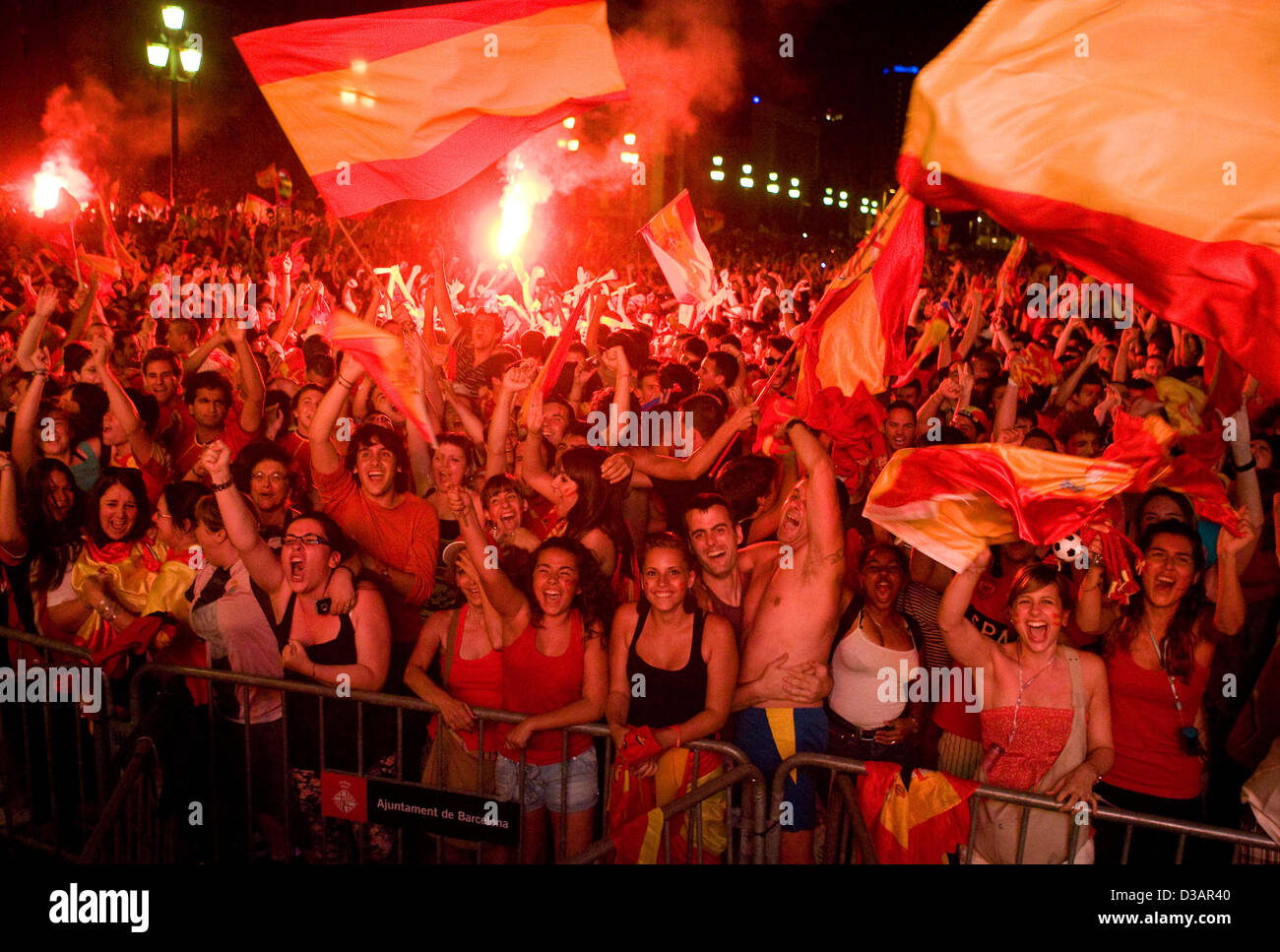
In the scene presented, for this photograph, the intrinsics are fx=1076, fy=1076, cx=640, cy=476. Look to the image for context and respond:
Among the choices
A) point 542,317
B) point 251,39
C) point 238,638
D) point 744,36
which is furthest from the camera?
point 744,36

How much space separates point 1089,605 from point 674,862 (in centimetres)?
193

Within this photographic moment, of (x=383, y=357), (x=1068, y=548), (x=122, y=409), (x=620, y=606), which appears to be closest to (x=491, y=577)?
(x=620, y=606)

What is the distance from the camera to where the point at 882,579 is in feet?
13.8

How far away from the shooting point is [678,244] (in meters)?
8.32

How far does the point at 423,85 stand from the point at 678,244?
11.2ft

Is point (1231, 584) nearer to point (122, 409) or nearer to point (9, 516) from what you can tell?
point (9, 516)

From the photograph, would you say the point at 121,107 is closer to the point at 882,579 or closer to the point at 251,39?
the point at 251,39

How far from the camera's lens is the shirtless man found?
4098 mm

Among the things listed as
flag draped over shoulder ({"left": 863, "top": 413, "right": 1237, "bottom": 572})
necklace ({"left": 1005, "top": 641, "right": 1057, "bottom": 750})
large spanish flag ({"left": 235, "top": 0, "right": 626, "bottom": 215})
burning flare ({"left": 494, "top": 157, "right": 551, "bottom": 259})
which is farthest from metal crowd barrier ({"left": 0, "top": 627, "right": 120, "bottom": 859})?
burning flare ({"left": 494, "top": 157, "right": 551, "bottom": 259})

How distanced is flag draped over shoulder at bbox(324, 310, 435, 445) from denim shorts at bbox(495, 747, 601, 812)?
6.30 feet

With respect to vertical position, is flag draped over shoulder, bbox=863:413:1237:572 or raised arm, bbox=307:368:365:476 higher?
raised arm, bbox=307:368:365:476

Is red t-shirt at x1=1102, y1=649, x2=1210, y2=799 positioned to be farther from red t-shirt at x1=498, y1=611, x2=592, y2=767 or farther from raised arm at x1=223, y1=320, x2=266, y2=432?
raised arm at x1=223, y1=320, x2=266, y2=432

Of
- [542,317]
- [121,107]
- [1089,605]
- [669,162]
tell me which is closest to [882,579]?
[1089,605]

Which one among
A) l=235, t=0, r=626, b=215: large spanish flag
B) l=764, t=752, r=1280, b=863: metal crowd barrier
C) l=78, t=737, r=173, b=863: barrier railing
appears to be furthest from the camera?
l=235, t=0, r=626, b=215: large spanish flag
